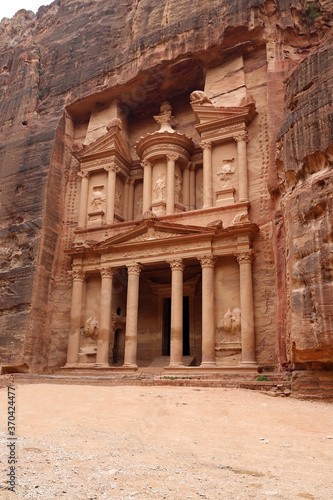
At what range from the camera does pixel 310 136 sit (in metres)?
11.5

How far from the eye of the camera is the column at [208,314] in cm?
1658

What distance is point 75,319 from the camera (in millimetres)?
20000

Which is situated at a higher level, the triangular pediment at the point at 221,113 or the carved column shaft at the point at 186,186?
the triangular pediment at the point at 221,113

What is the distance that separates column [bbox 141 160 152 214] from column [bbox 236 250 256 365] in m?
5.78

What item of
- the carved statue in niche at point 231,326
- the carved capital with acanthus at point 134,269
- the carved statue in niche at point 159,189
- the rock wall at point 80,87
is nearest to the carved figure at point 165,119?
the rock wall at point 80,87

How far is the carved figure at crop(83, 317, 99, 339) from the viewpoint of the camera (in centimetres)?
1970

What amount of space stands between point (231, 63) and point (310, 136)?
1150 centimetres

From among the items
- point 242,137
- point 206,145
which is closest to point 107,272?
point 206,145

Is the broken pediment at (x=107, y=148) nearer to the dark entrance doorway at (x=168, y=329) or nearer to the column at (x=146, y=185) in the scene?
the column at (x=146, y=185)

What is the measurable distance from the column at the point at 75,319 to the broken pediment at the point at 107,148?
6.44 metres

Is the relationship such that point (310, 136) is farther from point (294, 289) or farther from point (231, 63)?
point (231, 63)

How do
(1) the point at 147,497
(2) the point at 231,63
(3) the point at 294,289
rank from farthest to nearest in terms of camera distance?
(2) the point at 231,63 < (3) the point at 294,289 < (1) the point at 147,497

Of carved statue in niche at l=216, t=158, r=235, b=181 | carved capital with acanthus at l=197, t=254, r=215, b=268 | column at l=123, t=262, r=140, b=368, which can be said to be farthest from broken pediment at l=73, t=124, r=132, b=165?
carved capital with acanthus at l=197, t=254, r=215, b=268

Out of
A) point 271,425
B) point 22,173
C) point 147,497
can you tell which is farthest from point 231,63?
point 147,497
